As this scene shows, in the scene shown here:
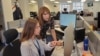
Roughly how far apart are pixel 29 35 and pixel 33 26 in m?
0.10

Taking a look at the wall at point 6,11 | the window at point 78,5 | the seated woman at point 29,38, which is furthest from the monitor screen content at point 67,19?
the window at point 78,5

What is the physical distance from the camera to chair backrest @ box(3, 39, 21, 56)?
156 cm

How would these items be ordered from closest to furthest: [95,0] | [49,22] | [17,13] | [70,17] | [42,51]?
1. [42,51]
2. [49,22]
3. [70,17]
4. [17,13]
5. [95,0]

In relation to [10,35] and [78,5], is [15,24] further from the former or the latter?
[78,5]

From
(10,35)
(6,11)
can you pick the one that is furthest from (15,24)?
(10,35)

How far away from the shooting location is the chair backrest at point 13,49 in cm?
156

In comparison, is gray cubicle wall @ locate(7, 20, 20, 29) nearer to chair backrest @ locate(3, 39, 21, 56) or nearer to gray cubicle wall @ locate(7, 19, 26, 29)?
gray cubicle wall @ locate(7, 19, 26, 29)

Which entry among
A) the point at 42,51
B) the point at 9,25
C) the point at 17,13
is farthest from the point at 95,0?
the point at 42,51

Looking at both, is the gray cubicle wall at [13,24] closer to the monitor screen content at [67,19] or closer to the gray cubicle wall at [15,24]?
the gray cubicle wall at [15,24]

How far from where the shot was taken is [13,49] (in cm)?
161

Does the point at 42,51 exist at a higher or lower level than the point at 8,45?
lower

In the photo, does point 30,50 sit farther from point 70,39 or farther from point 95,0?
point 95,0

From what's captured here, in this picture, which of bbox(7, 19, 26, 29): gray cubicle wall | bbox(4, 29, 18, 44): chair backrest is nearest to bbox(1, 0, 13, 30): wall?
bbox(7, 19, 26, 29): gray cubicle wall

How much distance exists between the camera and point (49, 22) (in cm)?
268
